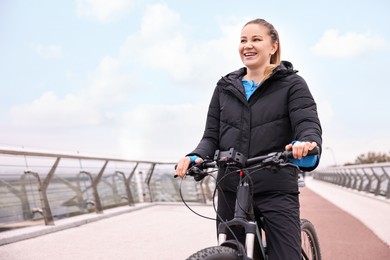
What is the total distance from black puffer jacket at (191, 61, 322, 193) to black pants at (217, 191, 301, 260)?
0.09 meters

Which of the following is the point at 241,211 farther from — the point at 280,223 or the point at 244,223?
the point at 280,223

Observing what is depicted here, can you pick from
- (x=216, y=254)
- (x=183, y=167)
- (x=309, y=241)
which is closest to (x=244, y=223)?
(x=216, y=254)

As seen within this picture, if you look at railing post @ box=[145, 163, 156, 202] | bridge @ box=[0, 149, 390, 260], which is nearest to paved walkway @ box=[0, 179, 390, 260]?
bridge @ box=[0, 149, 390, 260]

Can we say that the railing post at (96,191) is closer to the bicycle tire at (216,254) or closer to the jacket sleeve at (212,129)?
the jacket sleeve at (212,129)

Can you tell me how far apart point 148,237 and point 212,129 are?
441 centimetres

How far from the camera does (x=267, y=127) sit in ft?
8.57

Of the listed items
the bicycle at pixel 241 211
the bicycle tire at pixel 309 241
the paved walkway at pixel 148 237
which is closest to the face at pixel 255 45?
the bicycle at pixel 241 211

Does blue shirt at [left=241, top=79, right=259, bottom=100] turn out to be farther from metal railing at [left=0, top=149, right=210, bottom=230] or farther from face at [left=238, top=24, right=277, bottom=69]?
metal railing at [left=0, top=149, right=210, bottom=230]

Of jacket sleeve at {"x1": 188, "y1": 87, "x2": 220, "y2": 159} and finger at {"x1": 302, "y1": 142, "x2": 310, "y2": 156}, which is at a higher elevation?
jacket sleeve at {"x1": 188, "y1": 87, "x2": 220, "y2": 159}

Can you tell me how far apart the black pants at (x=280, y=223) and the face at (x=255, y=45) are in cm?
81

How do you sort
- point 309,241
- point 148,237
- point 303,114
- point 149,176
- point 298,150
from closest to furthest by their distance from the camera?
point 298,150
point 303,114
point 309,241
point 148,237
point 149,176

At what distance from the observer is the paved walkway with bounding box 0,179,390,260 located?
5.73m

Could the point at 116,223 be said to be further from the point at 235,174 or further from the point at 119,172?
the point at 235,174

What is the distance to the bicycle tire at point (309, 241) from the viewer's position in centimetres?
343
